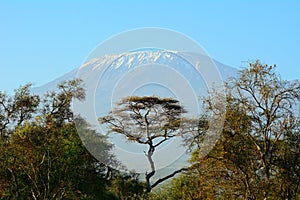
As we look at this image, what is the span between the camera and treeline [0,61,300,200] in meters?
20.3

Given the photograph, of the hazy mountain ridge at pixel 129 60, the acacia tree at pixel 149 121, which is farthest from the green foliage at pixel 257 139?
the acacia tree at pixel 149 121

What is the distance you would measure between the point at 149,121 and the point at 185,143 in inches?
268

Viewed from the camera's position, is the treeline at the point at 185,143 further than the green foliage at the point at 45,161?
No

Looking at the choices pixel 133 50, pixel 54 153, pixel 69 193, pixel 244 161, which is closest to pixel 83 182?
pixel 69 193

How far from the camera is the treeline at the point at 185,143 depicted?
20281 mm

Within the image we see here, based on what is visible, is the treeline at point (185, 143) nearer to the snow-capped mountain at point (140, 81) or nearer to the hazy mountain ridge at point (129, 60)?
the snow-capped mountain at point (140, 81)

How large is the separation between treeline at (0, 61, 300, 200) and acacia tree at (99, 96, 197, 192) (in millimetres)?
80

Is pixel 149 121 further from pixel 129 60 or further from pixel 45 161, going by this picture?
pixel 45 161

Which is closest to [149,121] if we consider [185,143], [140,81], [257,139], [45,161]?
[140,81]

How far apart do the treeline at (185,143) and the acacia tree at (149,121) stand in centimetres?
8

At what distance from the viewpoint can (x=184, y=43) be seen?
27.4 metres

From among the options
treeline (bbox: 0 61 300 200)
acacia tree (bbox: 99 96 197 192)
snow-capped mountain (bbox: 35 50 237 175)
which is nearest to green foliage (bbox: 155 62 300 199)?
treeline (bbox: 0 61 300 200)

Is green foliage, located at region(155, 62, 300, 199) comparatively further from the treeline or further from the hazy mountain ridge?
the hazy mountain ridge

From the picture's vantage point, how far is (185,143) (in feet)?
93.8
